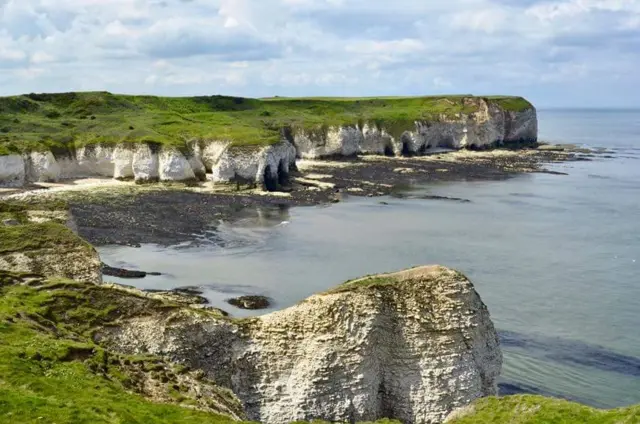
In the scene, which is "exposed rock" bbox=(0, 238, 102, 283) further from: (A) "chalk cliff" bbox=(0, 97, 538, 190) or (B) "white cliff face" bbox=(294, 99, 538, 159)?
(B) "white cliff face" bbox=(294, 99, 538, 159)

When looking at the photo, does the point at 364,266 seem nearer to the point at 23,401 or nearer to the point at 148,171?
the point at 23,401

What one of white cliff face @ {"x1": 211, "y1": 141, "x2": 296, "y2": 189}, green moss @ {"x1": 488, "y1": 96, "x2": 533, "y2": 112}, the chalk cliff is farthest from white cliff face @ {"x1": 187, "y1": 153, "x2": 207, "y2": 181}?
green moss @ {"x1": 488, "y1": 96, "x2": 533, "y2": 112}

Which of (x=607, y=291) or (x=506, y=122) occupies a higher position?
(x=506, y=122)

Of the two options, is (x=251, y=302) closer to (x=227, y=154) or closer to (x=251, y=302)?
(x=251, y=302)

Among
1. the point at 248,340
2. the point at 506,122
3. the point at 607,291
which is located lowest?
the point at 607,291

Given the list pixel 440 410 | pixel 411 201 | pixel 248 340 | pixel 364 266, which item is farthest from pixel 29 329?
pixel 411 201

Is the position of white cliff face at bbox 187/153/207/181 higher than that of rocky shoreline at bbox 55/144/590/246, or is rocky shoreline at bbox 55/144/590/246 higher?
white cliff face at bbox 187/153/207/181

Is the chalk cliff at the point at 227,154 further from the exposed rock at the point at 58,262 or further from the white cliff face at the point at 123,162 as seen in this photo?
the exposed rock at the point at 58,262
